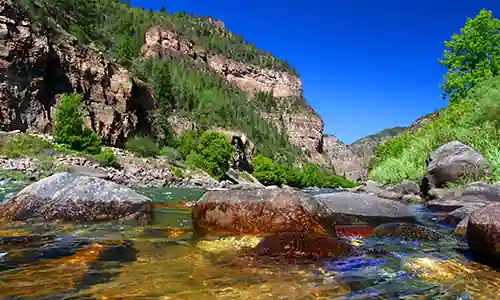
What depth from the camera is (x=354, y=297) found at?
318cm

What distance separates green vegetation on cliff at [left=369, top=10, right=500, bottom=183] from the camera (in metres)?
15.4

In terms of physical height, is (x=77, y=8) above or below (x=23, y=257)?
above

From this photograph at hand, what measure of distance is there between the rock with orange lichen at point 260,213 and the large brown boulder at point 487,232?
85.4 inches

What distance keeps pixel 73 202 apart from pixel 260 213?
3902mm

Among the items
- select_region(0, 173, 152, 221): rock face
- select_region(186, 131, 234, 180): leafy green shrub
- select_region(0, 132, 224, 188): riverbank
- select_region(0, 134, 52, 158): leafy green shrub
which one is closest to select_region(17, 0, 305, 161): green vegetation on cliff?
select_region(186, 131, 234, 180): leafy green shrub

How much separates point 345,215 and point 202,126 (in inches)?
4280

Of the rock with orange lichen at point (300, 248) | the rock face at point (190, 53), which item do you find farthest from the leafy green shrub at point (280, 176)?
the rock with orange lichen at point (300, 248)

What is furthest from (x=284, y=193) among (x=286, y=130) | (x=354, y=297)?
(x=286, y=130)

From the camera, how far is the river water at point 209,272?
127 inches

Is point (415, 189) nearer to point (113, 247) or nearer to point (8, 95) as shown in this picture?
point (113, 247)

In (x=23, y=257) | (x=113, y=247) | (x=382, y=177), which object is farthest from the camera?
(x=382, y=177)

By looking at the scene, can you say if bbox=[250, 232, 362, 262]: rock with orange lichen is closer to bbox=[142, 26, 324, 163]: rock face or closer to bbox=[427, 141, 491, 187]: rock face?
bbox=[427, 141, 491, 187]: rock face

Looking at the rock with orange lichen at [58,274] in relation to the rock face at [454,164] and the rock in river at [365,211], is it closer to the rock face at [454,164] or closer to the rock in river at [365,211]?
the rock in river at [365,211]

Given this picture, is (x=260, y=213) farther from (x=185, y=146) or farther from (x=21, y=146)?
(x=185, y=146)
